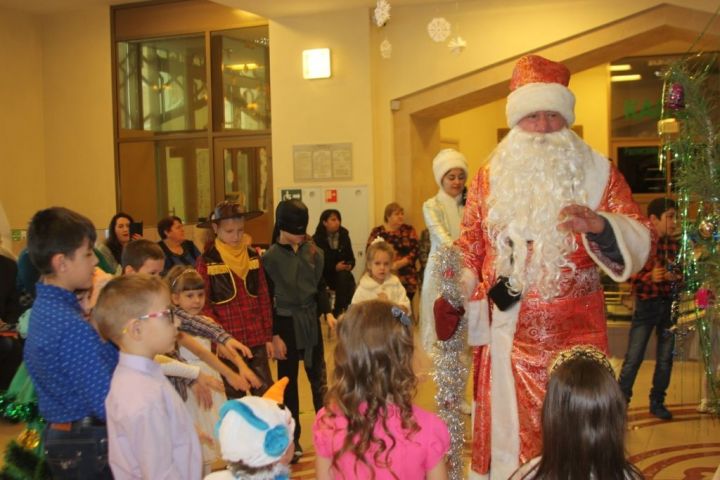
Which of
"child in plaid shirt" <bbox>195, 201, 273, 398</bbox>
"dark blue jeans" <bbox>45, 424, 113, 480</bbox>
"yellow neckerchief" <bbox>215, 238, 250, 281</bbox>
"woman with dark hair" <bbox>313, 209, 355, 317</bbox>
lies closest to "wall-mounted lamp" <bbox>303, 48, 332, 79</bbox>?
"woman with dark hair" <bbox>313, 209, 355, 317</bbox>

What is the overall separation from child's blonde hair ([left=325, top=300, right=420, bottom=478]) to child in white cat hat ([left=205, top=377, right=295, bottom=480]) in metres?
0.25

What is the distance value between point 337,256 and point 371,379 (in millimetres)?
6740

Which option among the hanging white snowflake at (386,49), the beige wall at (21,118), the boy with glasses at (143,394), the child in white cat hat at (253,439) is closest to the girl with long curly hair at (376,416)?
the child in white cat hat at (253,439)

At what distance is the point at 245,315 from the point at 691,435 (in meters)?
3.21

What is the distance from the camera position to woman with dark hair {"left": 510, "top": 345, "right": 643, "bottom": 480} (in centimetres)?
194

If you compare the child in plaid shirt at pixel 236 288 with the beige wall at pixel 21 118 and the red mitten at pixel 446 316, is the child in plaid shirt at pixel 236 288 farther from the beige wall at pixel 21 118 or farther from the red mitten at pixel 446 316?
the beige wall at pixel 21 118

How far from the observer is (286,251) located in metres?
4.96

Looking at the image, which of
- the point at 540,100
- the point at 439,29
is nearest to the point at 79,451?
the point at 540,100

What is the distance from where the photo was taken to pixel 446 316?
3.23 m

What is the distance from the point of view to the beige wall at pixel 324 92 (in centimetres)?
950

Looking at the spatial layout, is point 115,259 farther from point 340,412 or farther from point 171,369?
point 340,412

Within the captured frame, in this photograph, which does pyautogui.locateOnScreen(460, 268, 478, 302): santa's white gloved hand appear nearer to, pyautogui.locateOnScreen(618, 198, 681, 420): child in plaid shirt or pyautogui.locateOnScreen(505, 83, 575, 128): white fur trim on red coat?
pyautogui.locateOnScreen(505, 83, 575, 128): white fur trim on red coat

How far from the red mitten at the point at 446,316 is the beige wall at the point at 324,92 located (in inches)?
253

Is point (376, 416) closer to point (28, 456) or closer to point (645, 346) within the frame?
point (28, 456)
